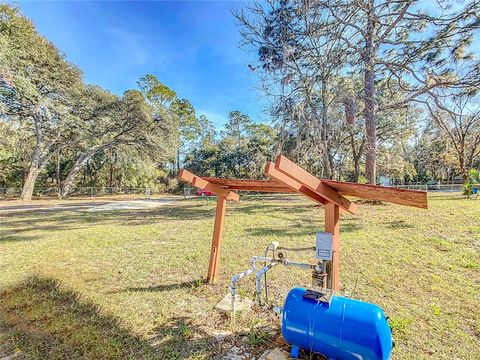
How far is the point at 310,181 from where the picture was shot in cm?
183

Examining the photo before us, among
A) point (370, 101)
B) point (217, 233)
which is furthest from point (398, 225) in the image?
point (217, 233)

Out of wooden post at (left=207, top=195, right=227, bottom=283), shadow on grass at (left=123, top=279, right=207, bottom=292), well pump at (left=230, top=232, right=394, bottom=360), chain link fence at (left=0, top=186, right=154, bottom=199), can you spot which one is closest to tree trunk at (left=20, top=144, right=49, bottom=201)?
chain link fence at (left=0, top=186, right=154, bottom=199)

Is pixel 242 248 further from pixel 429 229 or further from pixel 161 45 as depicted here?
pixel 161 45

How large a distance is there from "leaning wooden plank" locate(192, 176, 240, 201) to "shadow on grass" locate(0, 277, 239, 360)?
1.44 metres

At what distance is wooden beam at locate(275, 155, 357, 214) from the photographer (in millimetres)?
1621

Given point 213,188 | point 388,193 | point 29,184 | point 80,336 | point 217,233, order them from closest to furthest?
point 388,193
point 80,336
point 213,188
point 217,233
point 29,184

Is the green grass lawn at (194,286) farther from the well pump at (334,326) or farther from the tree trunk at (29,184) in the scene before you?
the tree trunk at (29,184)

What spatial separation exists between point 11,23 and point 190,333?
17.3 metres

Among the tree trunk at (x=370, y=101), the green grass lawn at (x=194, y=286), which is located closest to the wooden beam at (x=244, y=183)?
the green grass lawn at (x=194, y=286)

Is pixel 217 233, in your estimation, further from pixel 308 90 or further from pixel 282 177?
pixel 308 90

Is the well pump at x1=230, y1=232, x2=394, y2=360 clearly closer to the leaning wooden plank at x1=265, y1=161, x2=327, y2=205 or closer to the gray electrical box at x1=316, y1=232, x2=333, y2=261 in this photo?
the gray electrical box at x1=316, y1=232, x2=333, y2=261

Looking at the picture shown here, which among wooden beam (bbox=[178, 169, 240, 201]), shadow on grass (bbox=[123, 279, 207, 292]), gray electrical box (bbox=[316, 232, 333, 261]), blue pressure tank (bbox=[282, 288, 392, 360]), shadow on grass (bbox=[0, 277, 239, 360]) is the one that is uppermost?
wooden beam (bbox=[178, 169, 240, 201])

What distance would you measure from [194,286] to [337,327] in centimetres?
217

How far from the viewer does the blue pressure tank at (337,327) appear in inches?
60.2
